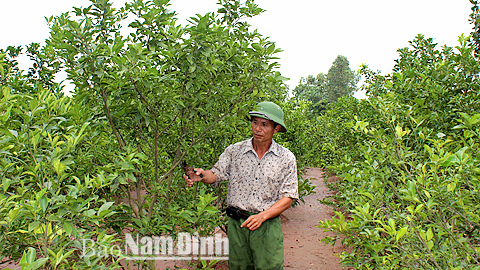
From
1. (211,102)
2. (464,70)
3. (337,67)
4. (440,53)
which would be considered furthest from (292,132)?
(337,67)

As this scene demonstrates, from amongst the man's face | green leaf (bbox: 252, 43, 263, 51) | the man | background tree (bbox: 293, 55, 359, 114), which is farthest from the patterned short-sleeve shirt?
background tree (bbox: 293, 55, 359, 114)

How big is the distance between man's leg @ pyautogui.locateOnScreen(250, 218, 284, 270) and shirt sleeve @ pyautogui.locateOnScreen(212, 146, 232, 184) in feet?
1.89

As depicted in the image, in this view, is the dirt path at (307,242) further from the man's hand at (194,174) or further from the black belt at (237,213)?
the man's hand at (194,174)

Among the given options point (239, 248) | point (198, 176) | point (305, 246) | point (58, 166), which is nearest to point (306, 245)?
point (305, 246)

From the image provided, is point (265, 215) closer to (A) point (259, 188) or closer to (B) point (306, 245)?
(A) point (259, 188)

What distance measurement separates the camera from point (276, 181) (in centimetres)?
301

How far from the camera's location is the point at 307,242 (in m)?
6.73

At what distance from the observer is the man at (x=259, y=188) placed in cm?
291

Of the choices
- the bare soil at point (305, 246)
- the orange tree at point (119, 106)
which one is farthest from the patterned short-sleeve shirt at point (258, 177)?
the bare soil at point (305, 246)

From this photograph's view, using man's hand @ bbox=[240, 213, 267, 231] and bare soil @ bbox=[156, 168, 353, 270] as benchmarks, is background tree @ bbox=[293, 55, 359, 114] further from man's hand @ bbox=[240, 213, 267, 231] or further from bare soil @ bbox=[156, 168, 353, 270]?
man's hand @ bbox=[240, 213, 267, 231]

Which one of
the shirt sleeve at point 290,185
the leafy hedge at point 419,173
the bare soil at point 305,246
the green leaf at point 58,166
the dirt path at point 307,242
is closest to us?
the green leaf at point 58,166

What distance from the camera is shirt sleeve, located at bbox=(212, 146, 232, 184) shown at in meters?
3.09

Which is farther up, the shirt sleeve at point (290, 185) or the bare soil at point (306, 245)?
the shirt sleeve at point (290, 185)

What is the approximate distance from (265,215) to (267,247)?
35cm
